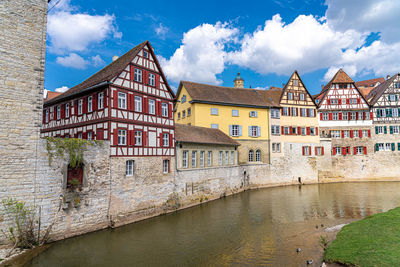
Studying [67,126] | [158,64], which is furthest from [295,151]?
[67,126]

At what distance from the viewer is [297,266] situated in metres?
10.2

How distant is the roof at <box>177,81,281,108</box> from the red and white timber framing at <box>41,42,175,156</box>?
9666 mm

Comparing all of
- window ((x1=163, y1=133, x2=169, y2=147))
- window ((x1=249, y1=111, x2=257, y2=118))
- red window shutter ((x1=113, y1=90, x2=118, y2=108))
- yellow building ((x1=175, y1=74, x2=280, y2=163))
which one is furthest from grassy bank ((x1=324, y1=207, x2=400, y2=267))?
window ((x1=249, y1=111, x2=257, y2=118))

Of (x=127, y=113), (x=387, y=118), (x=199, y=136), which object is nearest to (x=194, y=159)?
(x=199, y=136)

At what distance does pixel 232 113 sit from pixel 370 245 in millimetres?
22787

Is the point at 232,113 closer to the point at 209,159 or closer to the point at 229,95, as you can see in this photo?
the point at 229,95

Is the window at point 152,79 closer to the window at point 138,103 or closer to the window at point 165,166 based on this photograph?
the window at point 138,103

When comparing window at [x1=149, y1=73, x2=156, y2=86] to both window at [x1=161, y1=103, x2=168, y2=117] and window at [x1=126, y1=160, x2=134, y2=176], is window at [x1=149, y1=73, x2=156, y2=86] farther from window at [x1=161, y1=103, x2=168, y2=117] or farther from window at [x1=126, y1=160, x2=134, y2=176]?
window at [x1=126, y1=160, x2=134, y2=176]

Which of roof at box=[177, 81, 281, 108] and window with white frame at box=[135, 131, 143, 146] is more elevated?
roof at box=[177, 81, 281, 108]

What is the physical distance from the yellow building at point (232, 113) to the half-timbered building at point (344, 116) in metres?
8.44

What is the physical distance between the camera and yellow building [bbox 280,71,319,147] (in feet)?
112

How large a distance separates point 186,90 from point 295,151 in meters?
16.7

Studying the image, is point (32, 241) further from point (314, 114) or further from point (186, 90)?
point (314, 114)

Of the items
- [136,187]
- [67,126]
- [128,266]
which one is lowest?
[128,266]
